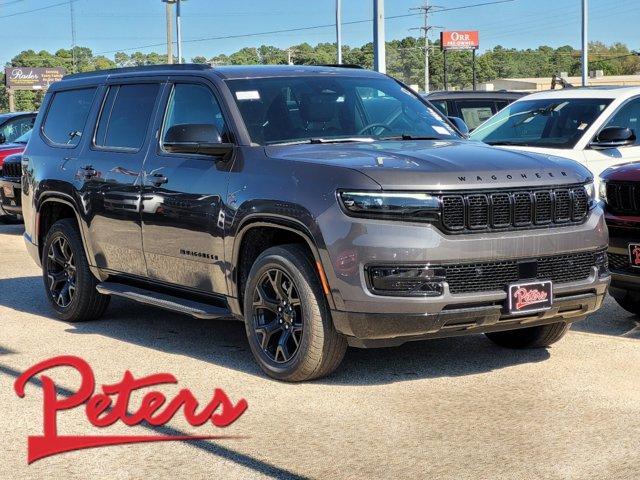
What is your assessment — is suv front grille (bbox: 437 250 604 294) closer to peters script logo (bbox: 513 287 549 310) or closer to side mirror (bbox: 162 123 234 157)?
peters script logo (bbox: 513 287 549 310)

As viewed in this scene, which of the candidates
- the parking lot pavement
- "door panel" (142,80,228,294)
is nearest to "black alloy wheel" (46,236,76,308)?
the parking lot pavement

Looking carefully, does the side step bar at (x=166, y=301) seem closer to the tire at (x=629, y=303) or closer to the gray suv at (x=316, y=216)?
the gray suv at (x=316, y=216)

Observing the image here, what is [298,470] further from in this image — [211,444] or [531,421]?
[531,421]

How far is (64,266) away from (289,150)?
112 inches

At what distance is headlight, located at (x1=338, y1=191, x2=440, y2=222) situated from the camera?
6020 mm

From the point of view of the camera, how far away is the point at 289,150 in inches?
268

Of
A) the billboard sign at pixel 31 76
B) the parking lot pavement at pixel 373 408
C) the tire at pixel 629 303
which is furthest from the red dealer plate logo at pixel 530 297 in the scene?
the billboard sign at pixel 31 76

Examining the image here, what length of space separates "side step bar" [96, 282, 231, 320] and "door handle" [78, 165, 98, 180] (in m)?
0.81

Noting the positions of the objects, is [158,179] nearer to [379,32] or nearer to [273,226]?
[273,226]

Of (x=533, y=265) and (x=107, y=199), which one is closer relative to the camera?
(x=533, y=265)

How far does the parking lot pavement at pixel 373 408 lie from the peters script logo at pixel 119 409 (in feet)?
0.23

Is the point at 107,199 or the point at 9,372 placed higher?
the point at 107,199

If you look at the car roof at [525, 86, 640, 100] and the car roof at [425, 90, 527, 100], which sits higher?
the car roof at [425, 90, 527, 100]

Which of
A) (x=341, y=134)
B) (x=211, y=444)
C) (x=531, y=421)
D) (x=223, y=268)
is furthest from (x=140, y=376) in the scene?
(x=531, y=421)
